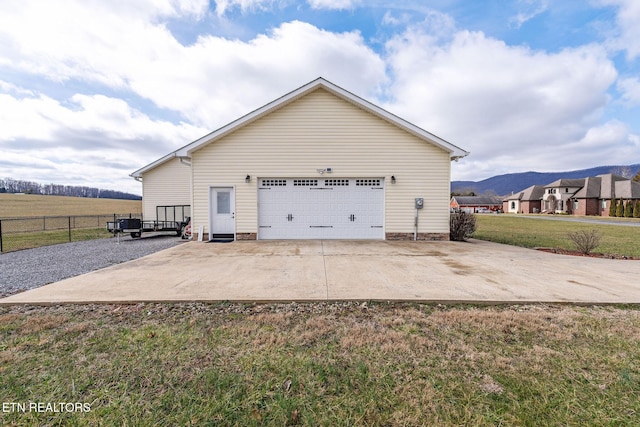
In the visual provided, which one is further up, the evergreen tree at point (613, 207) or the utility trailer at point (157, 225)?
the evergreen tree at point (613, 207)

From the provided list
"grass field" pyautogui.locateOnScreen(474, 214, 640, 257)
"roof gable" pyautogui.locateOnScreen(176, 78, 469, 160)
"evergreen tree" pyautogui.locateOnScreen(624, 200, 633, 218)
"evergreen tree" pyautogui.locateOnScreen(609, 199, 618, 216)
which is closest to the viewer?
"grass field" pyautogui.locateOnScreen(474, 214, 640, 257)

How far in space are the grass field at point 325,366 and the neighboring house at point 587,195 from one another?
5156cm

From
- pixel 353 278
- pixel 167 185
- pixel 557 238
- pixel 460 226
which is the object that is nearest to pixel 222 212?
pixel 353 278

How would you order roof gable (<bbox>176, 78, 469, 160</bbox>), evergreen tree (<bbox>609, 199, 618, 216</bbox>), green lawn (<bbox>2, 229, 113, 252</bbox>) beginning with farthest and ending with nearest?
1. evergreen tree (<bbox>609, 199, 618, 216</bbox>)
2. green lawn (<bbox>2, 229, 113, 252</bbox>)
3. roof gable (<bbox>176, 78, 469, 160</bbox>)

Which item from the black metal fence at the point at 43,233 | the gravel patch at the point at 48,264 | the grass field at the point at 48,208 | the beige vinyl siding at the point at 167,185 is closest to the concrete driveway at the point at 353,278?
the gravel patch at the point at 48,264

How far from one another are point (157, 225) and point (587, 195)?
56.1 metres

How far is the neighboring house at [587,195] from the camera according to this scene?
124 feet

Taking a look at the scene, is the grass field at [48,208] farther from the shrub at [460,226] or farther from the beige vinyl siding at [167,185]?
the shrub at [460,226]

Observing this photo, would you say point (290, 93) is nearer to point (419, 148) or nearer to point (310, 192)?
point (310, 192)

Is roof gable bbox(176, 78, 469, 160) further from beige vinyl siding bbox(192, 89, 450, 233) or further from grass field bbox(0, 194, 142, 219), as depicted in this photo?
grass field bbox(0, 194, 142, 219)

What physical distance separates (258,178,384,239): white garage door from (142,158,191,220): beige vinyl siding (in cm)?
841

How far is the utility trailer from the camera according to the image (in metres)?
11.3

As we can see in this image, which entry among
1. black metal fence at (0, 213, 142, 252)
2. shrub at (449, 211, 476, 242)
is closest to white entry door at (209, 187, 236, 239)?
black metal fence at (0, 213, 142, 252)

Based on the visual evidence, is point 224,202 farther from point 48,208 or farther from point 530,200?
point 530,200
